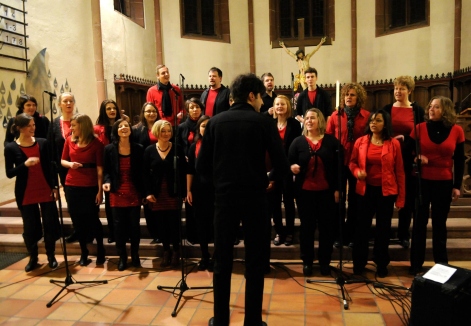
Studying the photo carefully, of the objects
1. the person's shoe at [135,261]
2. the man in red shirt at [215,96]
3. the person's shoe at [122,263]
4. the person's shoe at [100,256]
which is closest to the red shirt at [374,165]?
the man in red shirt at [215,96]

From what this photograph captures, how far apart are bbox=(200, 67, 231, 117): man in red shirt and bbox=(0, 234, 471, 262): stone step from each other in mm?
1631

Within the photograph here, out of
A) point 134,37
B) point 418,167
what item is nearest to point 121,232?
point 418,167

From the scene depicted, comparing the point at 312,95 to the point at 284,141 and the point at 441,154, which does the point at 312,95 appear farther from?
the point at 441,154

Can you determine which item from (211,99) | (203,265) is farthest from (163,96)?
(203,265)

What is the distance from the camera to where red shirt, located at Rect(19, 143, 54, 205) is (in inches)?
154

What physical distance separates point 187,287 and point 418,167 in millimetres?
2097

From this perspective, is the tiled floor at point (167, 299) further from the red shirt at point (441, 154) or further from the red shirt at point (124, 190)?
the red shirt at point (441, 154)

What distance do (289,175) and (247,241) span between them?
1.60m

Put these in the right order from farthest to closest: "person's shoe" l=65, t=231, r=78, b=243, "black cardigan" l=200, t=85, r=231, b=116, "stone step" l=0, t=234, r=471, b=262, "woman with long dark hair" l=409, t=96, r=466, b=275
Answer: "black cardigan" l=200, t=85, r=231, b=116, "person's shoe" l=65, t=231, r=78, b=243, "stone step" l=0, t=234, r=471, b=262, "woman with long dark hair" l=409, t=96, r=466, b=275

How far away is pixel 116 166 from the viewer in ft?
12.5

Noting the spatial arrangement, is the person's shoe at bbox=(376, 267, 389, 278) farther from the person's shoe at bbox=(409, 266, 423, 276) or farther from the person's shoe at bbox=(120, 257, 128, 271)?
the person's shoe at bbox=(120, 257, 128, 271)

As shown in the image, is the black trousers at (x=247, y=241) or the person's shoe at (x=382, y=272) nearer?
the black trousers at (x=247, y=241)

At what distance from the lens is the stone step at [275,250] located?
3.97 m

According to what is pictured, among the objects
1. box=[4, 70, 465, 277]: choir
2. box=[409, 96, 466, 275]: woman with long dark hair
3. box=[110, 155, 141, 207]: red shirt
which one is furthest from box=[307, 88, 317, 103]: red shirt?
box=[110, 155, 141, 207]: red shirt
